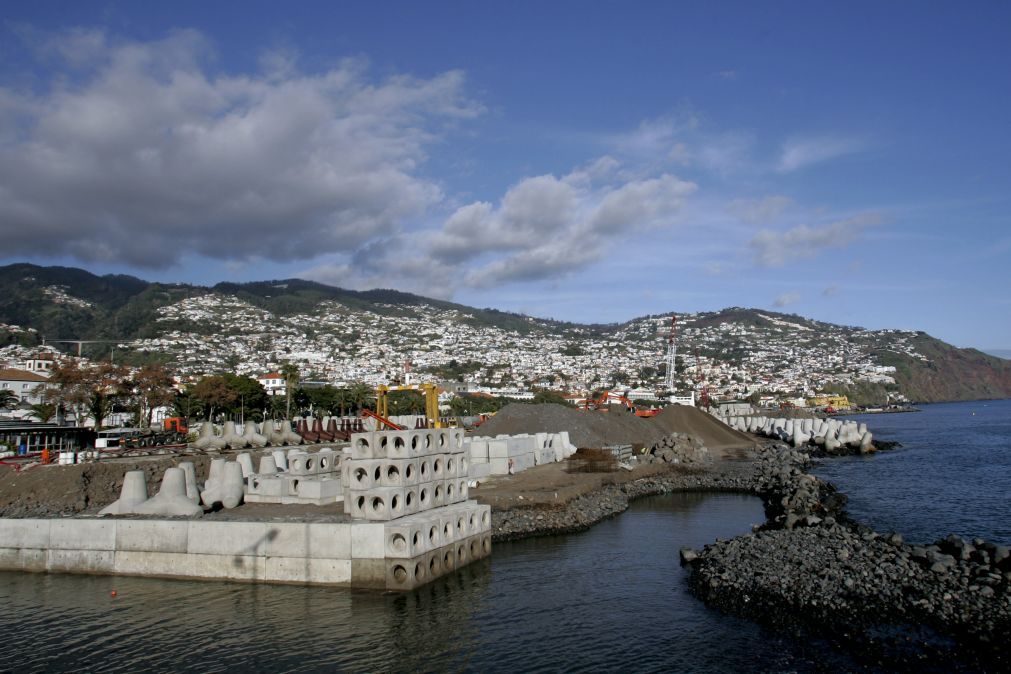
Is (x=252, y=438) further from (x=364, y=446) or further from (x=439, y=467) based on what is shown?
(x=364, y=446)

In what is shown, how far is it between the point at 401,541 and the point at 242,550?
5171 mm

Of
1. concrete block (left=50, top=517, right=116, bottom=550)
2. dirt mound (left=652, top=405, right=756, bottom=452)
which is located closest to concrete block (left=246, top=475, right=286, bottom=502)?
concrete block (left=50, top=517, right=116, bottom=550)

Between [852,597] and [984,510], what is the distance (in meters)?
20.9

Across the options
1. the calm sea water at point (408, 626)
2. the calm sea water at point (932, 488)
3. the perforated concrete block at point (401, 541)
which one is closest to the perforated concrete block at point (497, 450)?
the calm sea water at point (408, 626)

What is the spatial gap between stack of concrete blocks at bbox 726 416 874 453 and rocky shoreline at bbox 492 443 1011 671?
49.6 meters

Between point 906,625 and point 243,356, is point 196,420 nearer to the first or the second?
point 906,625

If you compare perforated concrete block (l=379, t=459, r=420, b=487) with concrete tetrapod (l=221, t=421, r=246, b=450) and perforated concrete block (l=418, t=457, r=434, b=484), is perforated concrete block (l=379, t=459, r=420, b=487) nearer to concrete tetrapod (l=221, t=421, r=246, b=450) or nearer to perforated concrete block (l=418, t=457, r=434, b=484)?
perforated concrete block (l=418, t=457, r=434, b=484)

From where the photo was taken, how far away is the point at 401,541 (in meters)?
21.2

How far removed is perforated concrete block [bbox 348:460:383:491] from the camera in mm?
22922

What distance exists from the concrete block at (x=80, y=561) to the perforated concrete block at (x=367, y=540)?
28.8 ft

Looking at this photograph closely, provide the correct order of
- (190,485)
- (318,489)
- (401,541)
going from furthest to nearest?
(190,485) → (318,489) → (401,541)

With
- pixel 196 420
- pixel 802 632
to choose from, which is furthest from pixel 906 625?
pixel 196 420

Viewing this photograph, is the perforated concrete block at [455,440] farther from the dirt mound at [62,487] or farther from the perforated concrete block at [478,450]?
the dirt mound at [62,487]

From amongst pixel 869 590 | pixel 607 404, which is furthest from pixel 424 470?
pixel 607 404
